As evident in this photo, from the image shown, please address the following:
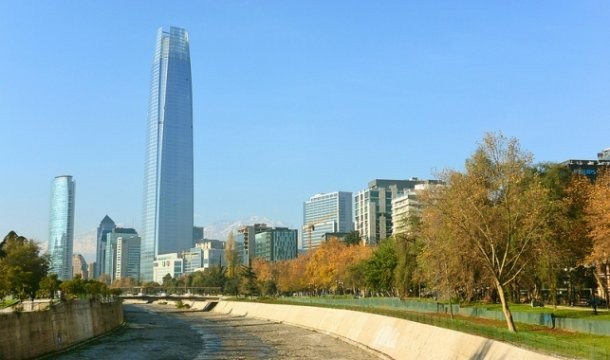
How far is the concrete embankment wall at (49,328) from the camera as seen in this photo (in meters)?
50.4

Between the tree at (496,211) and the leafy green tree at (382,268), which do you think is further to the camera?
the leafy green tree at (382,268)

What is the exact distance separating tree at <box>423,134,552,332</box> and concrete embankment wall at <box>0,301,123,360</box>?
39.7 m

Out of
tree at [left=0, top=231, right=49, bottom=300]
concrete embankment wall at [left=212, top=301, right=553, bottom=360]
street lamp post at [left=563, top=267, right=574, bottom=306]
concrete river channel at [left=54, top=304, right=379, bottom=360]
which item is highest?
tree at [left=0, top=231, right=49, bottom=300]

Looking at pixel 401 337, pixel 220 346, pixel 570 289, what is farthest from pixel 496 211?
pixel 220 346

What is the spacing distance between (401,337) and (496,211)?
16273 mm

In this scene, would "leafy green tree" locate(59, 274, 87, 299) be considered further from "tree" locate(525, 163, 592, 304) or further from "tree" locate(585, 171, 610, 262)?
"tree" locate(585, 171, 610, 262)

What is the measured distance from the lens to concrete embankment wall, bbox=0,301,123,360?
165 ft

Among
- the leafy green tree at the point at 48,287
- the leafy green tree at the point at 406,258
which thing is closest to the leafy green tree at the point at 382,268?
the leafy green tree at the point at 406,258

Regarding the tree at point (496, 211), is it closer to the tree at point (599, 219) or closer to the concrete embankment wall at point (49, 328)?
the tree at point (599, 219)

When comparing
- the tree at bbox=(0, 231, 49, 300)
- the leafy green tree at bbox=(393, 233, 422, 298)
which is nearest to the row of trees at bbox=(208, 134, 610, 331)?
the leafy green tree at bbox=(393, 233, 422, 298)

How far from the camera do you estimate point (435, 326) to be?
171ft

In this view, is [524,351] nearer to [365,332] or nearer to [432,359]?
[432,359]

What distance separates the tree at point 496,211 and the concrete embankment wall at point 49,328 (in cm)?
3975

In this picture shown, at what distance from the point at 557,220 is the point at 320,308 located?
160 ft
